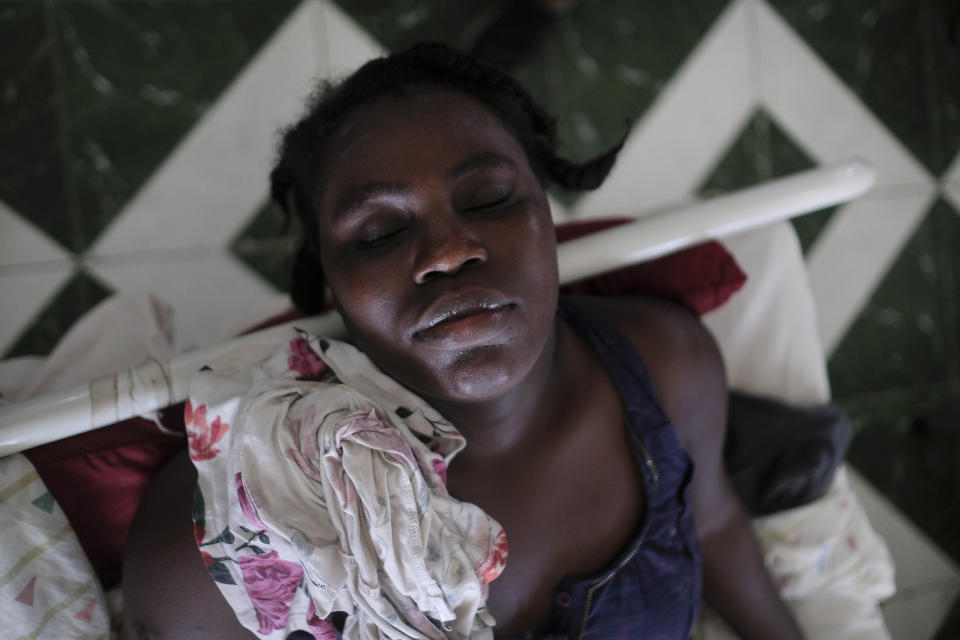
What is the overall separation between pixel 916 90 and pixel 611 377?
4.24 ft

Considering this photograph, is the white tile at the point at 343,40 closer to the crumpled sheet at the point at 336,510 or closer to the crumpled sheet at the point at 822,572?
the crumpled sheet at the point at 336,510

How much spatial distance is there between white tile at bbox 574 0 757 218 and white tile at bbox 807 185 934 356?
0.32 meters

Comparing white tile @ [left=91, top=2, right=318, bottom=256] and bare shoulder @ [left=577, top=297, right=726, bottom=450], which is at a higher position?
white tile @ [left=91, top=2, right=318, bottom=256]

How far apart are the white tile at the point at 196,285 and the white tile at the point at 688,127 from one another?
71 centimetres

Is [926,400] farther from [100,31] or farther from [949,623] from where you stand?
[100,31]

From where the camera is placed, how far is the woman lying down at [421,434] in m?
0.67

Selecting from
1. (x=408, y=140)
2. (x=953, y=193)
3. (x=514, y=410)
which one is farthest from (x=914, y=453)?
(x=408, y=140)

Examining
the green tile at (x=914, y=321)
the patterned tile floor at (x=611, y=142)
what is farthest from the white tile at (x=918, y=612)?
the green tile at (x=914, y=321)

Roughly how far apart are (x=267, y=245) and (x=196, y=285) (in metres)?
0.15

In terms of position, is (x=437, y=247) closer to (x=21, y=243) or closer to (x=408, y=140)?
(x=408, y=140)

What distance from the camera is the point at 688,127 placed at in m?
1.57

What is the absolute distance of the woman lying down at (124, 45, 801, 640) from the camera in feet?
2.21

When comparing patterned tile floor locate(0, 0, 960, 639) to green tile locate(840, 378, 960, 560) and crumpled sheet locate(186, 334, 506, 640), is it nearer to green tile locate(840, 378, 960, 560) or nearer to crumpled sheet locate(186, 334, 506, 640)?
green tile locate(840, 378, 960, 560)

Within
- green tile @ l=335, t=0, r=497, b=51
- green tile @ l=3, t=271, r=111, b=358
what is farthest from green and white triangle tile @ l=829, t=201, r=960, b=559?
green tile @ l=3, t=271, r=111, b=358
